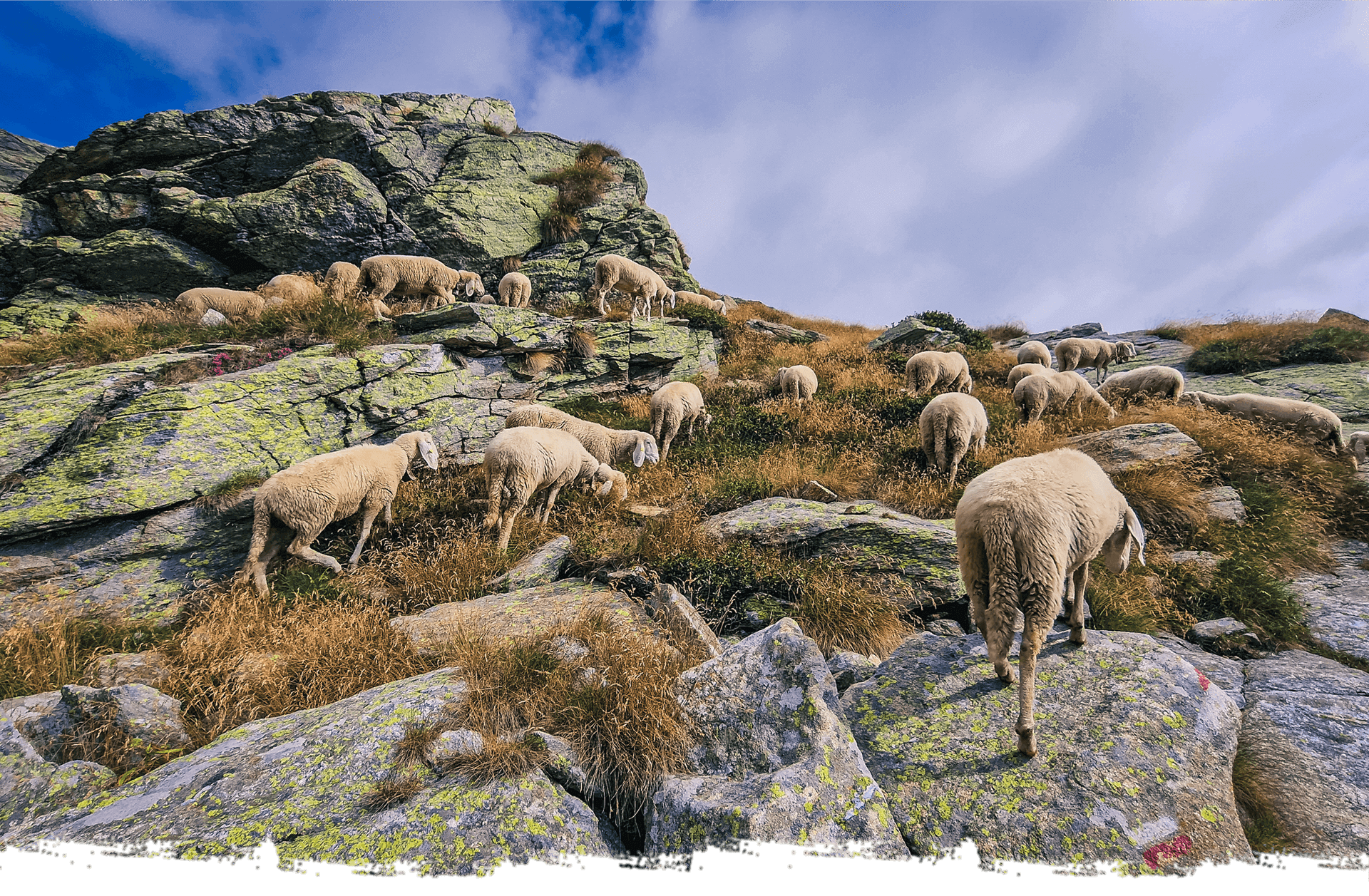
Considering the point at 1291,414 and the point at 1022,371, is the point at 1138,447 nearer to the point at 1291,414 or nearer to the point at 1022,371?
the point at 1291,414

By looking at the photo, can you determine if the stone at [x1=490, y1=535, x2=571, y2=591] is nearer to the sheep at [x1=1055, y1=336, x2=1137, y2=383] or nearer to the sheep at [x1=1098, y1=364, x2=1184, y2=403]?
the sheep at [x1=1098, y1=364, x2=1184, y2=403]

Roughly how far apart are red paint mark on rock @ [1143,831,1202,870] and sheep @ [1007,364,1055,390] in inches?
524

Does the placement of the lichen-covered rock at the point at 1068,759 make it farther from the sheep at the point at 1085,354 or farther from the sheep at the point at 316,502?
the sheep at the point at 1085,354

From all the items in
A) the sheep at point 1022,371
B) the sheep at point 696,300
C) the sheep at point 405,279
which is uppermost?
the sheep at point 696,300

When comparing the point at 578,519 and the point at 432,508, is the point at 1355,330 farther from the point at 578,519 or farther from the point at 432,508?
the point at 432,508

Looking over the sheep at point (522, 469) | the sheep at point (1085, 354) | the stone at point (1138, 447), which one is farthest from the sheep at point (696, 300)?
the stone at point (1138, 447)

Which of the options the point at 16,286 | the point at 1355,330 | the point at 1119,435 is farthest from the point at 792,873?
the point at 1355,330

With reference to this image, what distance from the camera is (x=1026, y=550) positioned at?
3783mm

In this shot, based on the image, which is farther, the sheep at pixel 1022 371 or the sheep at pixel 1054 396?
the sheep at pixel 1022 371

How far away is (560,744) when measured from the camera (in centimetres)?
314

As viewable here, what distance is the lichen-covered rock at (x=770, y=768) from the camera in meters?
2.56

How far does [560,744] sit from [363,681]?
2.36m

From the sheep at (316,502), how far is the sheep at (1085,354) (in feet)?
69.1

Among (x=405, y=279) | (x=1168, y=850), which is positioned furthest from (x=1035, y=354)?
(x=405, y=279)
